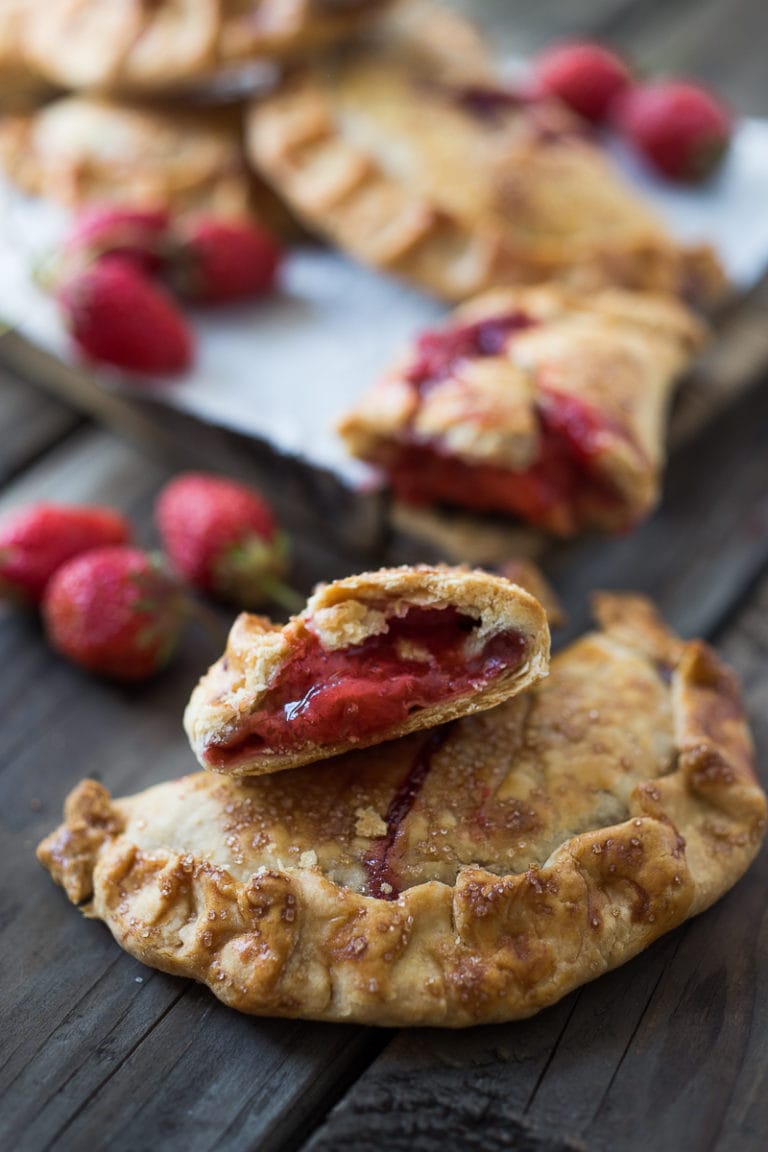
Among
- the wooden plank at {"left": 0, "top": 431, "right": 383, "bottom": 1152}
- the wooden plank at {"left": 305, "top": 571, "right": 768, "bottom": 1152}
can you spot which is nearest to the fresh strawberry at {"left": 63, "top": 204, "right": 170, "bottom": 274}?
the wooden plank at {"left": 0, "top": 431, "right": 383, "bottom": 1152}

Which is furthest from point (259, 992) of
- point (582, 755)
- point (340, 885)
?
point (582, 755)

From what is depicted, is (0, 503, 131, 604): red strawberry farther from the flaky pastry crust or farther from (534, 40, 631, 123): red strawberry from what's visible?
(534, 40, 631, 123): red strawberry

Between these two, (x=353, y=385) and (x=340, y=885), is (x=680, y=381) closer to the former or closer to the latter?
(x=353, y=385)

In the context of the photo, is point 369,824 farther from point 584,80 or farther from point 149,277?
point 584,80

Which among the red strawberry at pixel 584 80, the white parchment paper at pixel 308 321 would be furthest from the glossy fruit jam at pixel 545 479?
the red strawberry at pixel 584 80

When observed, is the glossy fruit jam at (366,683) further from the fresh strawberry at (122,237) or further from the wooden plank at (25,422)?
the fresh strawberry at (122,237)
